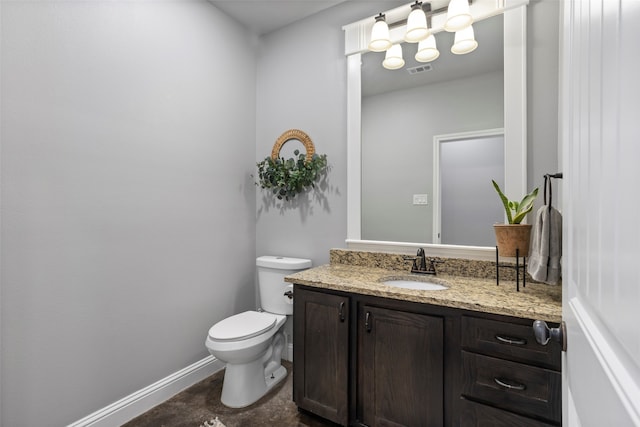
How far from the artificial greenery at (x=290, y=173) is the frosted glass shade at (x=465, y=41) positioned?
106cm

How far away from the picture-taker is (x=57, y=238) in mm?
1473

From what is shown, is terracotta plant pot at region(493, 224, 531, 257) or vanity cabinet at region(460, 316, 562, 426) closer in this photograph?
vanity cabinet at region(460, 316, 562, 426)

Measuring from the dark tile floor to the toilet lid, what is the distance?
0.44m

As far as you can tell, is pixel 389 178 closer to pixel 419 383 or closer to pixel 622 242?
pixel 419 383

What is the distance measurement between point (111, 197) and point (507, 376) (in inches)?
80.6

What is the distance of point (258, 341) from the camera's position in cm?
186

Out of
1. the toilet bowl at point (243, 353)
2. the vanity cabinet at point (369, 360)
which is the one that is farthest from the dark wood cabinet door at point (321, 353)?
the toilet bowl at point (243, 353)

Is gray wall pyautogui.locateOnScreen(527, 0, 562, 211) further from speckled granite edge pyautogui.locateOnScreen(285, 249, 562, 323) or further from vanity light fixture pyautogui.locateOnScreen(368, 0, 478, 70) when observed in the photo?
speckled granite edge pyautogui.locateOnScreen(285, 249, 562, 323)

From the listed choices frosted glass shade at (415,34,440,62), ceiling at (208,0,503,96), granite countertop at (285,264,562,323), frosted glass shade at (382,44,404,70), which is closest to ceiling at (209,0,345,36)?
ceiling at (208,0,503,96)

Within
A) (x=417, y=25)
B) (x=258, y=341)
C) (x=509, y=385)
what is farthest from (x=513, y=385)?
(x=417, y=25)

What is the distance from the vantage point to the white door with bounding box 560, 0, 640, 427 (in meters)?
0.34

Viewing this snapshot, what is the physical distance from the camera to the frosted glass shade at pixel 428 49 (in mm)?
1878

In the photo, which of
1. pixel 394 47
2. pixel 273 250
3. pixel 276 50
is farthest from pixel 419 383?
pixel 276 50

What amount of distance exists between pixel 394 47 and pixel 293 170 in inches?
42.0
